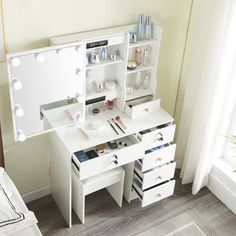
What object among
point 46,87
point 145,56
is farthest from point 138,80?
point 46,87

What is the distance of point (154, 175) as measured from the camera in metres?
3.02

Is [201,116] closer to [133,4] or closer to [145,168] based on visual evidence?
[145,168]

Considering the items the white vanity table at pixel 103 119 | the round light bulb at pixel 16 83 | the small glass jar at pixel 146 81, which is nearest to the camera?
the round light bulb at pixel 16 83

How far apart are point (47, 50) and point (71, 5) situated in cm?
31

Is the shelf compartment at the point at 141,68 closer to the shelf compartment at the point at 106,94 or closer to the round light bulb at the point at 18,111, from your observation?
the shelf compartment at the point at 106,94

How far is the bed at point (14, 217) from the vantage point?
90.8 inches

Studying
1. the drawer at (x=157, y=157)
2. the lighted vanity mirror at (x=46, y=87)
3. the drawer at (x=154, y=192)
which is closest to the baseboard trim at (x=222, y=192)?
the drawer at (x=154, y=192)

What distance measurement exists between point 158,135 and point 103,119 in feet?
1.24

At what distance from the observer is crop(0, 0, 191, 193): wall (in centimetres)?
245

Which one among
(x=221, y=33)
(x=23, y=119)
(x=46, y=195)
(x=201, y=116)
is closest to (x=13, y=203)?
(x=23, y=119)

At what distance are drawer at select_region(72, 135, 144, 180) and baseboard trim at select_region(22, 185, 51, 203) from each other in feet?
1.86

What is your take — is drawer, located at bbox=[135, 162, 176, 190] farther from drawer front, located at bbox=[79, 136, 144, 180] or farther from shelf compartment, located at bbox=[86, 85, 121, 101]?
shelf compartment, located at bbox=[86, 85, 121, 101]

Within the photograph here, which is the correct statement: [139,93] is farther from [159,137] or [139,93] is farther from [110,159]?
[110,159]

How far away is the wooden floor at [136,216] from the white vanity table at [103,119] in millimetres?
90
